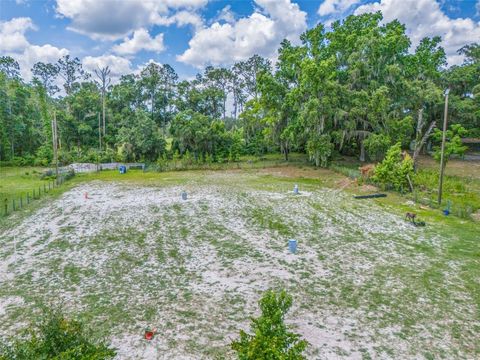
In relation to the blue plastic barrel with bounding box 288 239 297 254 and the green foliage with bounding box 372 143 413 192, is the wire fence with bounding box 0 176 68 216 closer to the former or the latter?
the blue plastic barrel with bounding box 288 239 297 254

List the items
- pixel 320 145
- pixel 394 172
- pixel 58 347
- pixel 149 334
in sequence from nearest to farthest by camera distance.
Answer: pixel 58 347 → pixel 149 334 → pixel 394 172 → pixel 320 145

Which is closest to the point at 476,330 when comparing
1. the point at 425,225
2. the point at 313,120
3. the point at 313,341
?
the point at 313,341

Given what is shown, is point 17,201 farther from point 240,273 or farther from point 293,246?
point 293,246

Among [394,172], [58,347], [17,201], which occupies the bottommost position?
[17,201]

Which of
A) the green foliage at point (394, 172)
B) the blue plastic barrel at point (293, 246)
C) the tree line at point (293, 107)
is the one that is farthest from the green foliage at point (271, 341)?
the tree line at point (293, 107)

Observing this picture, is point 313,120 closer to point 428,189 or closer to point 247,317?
point 428,189

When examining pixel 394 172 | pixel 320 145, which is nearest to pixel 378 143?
pixel 320 145
